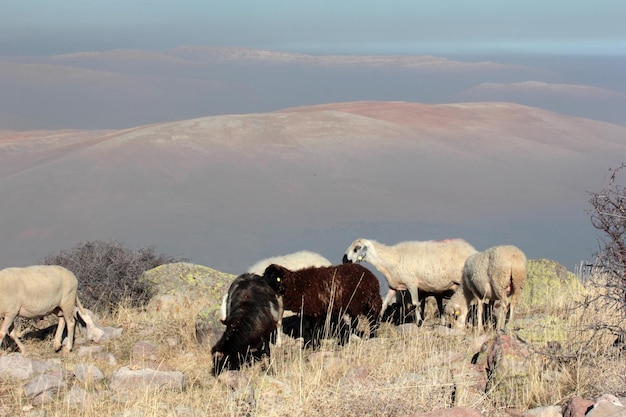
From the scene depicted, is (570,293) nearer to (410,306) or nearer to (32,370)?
(410,306)

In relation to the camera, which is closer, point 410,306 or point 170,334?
point 170,334

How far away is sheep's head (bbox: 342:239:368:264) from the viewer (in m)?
14.7

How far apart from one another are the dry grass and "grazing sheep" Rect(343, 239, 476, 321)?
71.2 inches

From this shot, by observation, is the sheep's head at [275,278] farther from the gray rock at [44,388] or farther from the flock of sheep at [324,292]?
the gray rock at [44,388]

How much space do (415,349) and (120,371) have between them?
12.3 ft

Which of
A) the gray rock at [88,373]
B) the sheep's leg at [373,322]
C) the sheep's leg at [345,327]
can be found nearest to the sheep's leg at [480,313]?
Result: the sheep's leg at [373,322]

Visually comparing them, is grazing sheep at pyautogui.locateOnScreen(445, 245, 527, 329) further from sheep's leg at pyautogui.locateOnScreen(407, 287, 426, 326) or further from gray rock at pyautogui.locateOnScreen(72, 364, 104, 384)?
gray rock at pyautogui.locateOnScreen(72, 364, 104, 384)

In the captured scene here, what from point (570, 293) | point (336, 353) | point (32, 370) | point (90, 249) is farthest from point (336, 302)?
point (90, 249)

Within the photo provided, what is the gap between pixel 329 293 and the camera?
12055mm

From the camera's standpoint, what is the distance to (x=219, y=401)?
8953 mm

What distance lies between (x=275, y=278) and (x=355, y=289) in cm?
126

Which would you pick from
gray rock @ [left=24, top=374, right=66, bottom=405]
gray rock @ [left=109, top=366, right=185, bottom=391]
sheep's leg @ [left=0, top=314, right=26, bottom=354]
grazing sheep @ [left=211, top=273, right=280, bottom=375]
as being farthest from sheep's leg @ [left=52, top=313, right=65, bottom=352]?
grazing sheep @ [left=211, top=273, right=280, bottom=375]

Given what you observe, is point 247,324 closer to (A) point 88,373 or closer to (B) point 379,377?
(A) point 88,373

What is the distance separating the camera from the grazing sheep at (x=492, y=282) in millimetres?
12680
